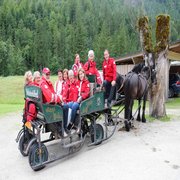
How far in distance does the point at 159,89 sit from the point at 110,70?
2521 mm

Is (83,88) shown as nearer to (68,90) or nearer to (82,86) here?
(82,86)

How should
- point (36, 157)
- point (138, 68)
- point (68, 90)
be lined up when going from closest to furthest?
point (36, 157)
point (68, 90)
point (138, 68)

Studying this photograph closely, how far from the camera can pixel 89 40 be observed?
81.8 metres

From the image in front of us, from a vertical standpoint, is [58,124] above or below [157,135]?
above

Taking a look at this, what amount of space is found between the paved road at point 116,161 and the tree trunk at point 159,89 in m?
1.96

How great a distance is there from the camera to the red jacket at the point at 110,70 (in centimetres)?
747

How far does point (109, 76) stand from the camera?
770 cm

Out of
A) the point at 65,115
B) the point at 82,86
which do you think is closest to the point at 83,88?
the point at 82,86

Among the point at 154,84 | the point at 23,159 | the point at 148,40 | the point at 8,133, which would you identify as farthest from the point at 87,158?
the point at 148,40

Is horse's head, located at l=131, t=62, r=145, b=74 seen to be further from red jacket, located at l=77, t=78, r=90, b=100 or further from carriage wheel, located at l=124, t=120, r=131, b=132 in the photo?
red jacket, located at l=77, t=78, r=90, b=100

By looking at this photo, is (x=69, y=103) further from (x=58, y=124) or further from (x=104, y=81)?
(x=104, y=81)

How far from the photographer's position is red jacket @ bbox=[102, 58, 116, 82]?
7473 mm

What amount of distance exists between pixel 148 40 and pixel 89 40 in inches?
2911

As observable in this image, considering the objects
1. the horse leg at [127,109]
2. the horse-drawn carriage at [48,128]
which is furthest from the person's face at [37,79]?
the horse leg at [127,109]
